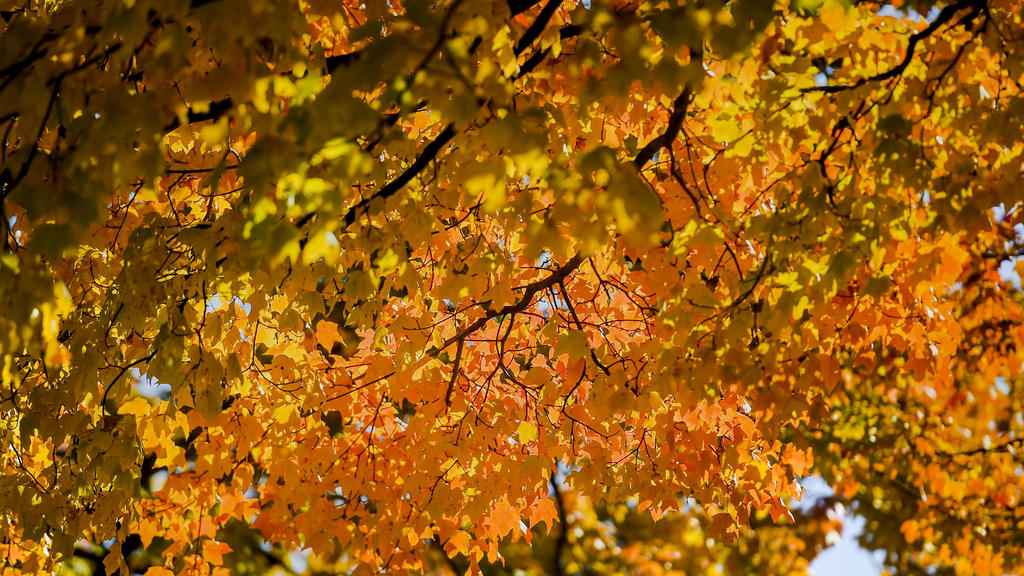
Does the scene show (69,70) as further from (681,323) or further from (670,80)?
(681,323)

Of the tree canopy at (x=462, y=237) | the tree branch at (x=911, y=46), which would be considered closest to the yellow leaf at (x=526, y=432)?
the tree canopy at (x=462, y=237)

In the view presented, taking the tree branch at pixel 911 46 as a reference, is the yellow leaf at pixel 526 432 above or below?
below

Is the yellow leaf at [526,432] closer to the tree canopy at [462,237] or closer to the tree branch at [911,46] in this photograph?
the tree canopy at [462,237]

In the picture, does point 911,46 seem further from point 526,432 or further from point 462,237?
point 526,432

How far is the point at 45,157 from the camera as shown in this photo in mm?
2217

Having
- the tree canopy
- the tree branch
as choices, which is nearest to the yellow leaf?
the tree canopy

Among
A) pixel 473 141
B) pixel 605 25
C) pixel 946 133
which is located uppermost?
pixel 946 133

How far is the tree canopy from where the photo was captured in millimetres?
2047

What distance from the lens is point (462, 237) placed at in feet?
14.1

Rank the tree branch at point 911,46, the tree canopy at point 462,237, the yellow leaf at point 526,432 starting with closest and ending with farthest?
1. the tree canopy at point 462,237
2. the tree branch at point 911,46
3. the yellow leaf at point 526,432

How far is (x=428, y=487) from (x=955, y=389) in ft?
22.6

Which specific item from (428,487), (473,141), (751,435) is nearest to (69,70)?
(473,141)

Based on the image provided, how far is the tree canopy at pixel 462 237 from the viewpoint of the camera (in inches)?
80.6

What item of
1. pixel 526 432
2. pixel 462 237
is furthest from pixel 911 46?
pixel 526 432
